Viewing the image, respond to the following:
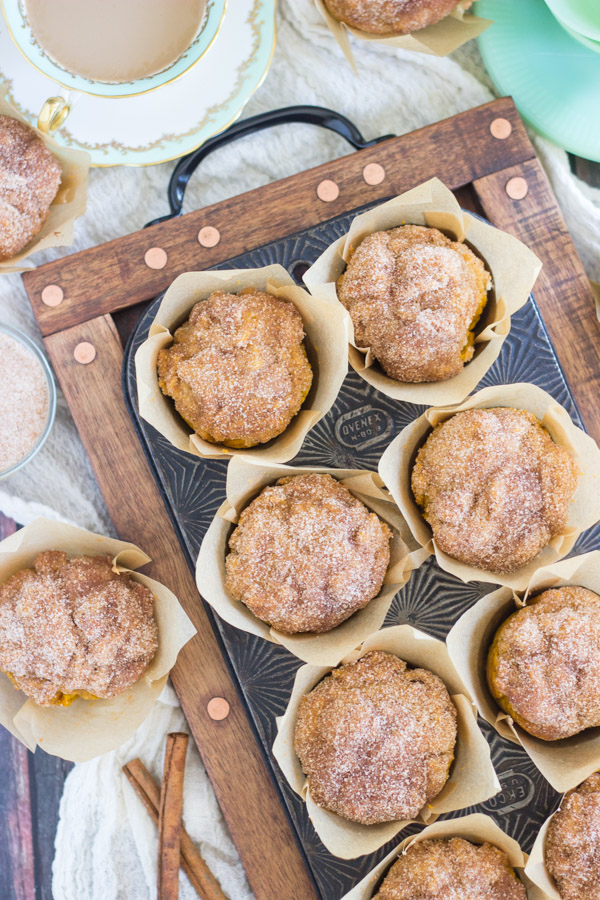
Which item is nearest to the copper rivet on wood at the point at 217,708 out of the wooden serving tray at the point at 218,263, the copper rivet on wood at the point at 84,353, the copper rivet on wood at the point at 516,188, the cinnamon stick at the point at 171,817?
the wooden serving tray at the point at 218,263

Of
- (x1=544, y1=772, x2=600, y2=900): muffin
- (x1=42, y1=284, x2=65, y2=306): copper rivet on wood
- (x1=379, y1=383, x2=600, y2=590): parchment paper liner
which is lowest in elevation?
(x1=544, y1=772, x2=600, y2=900): muffin

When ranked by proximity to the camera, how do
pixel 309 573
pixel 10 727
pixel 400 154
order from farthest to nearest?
pixel 400 154, pixel 10 727, pixel 309 573

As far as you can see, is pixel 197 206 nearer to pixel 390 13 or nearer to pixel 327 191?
pixel 327 191

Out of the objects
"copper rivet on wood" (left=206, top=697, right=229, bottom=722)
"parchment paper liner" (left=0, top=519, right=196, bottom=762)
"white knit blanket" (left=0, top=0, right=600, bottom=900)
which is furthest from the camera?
"white knit blanket" (left=0, top=0, right=600, bottom=900)

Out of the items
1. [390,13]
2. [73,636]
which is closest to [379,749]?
A: [73,636]

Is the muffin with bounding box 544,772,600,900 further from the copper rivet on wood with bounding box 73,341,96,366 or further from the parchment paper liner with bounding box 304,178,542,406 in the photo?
the copper rivet on wood with bounding box 73,341,96,366

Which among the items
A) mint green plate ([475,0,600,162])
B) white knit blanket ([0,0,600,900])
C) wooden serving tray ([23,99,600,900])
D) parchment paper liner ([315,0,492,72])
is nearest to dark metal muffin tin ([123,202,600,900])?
wooden serving tray ([23,99,600,900])

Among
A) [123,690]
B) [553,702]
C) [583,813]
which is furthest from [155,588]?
[583,813]

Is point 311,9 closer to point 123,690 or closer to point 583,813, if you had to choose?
point 123,690

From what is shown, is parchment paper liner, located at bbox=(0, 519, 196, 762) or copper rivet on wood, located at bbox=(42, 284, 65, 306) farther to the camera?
copper rivet on wood, located at bbox=(42, 284, 65, 306)
